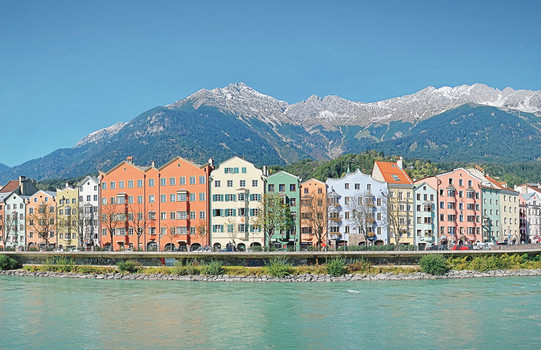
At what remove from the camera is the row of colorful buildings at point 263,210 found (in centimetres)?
9169

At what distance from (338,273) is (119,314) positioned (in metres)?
29.5

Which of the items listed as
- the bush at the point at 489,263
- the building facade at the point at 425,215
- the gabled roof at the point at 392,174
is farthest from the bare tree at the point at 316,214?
the bush at the point at 489,263

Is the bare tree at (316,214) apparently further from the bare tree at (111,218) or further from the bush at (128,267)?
the bare tree at (111,218)

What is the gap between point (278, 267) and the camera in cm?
6769

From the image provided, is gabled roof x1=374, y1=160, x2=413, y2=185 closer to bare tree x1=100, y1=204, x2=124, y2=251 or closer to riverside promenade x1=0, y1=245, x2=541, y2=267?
riverside promenade x1=0, y1=245, x2=541, y2=267

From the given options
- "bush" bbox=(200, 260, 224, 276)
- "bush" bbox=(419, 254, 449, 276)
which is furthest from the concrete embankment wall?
"bush" bbox=(200, 260, 224, 276)

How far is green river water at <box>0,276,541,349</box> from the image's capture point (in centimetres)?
3456

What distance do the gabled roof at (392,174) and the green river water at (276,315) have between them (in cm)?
3538

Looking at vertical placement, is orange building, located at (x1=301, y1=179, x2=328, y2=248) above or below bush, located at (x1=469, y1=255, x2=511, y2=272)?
above

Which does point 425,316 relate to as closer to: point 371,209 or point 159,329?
point 159,329

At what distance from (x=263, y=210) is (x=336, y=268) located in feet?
76.5

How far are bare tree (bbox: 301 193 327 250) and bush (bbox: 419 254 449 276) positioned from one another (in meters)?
20.5

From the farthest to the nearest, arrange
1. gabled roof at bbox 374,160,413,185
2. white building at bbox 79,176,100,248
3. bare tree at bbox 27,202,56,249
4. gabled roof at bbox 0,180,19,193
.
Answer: gabled roof at bbox 0,180,19,193 → bare tree at bbox 27,202,56,249 → white building at bbox 79,176,100,248 → gabled roof at bbox 374,160,413,185

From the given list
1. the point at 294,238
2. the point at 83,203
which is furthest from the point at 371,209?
the point at 83,203
